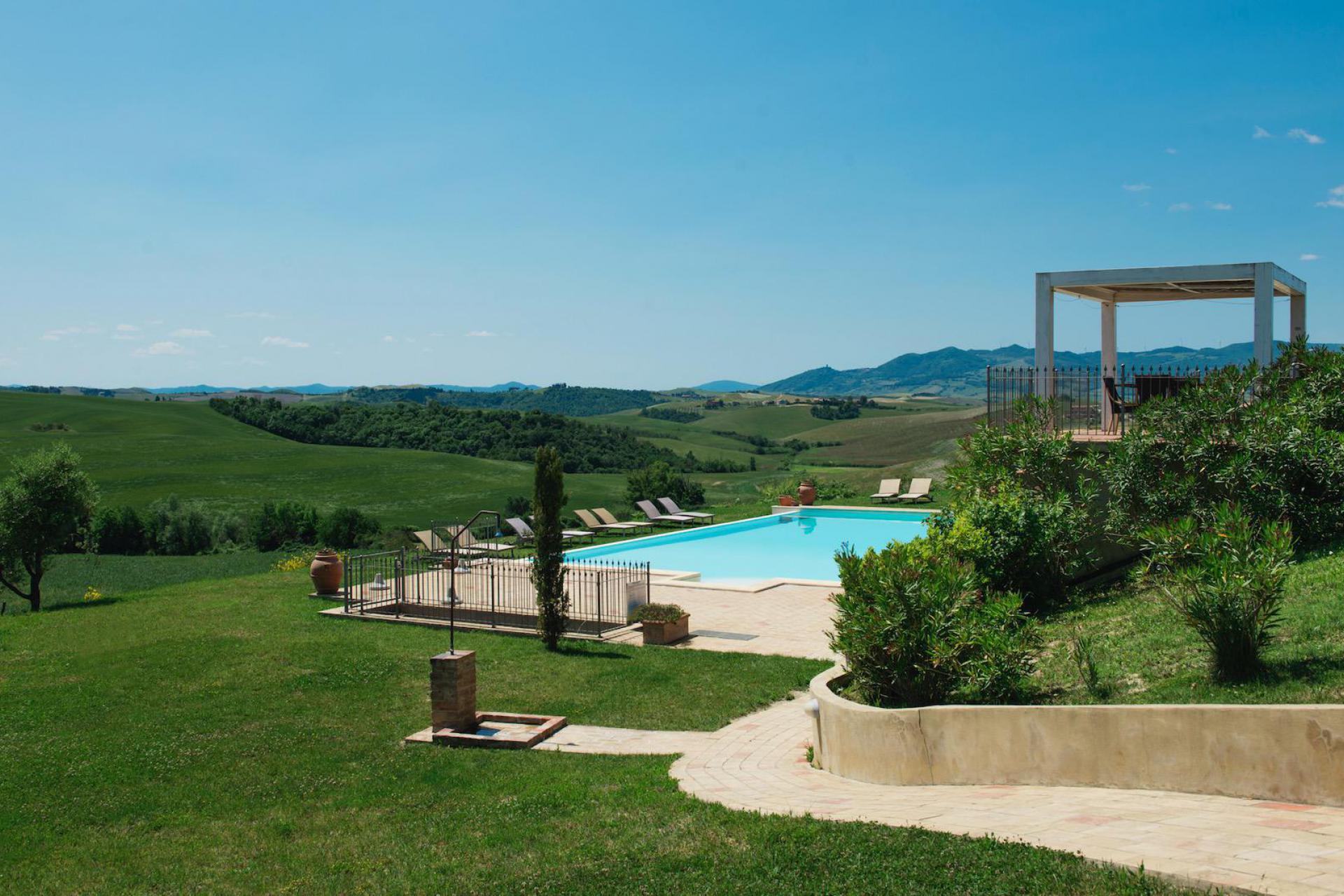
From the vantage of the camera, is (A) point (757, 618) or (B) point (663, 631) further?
(A) point (757, 618)

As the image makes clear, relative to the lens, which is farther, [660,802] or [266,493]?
[266,493]

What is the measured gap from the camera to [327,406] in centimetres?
7925

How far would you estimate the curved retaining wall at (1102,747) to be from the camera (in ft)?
16.4

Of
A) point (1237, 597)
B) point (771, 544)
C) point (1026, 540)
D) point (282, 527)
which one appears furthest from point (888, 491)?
point (1237, 597)

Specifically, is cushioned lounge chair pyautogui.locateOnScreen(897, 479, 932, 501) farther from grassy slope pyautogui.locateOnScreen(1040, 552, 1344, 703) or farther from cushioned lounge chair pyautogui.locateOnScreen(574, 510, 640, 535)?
grassy slope pyautogui.locateOnScreen(1040, 552, 1344, 703)

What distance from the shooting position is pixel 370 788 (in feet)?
24.2

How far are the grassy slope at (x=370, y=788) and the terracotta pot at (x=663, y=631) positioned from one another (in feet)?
1.45

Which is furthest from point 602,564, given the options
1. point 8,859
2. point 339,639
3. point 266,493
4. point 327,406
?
point 327,406

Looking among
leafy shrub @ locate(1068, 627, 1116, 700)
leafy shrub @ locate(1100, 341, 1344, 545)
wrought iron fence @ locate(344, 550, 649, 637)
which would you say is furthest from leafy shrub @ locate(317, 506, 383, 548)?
leafy shrub @ locate(1068, 627, 1116, 700)

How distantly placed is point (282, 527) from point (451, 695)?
88.8 feet

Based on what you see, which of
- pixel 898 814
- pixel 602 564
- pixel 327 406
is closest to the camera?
pixel 898 814

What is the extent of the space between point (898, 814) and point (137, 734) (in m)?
7.10

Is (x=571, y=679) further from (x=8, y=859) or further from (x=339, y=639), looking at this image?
(x=8, y=859)

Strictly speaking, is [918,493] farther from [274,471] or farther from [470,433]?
[470,433]
